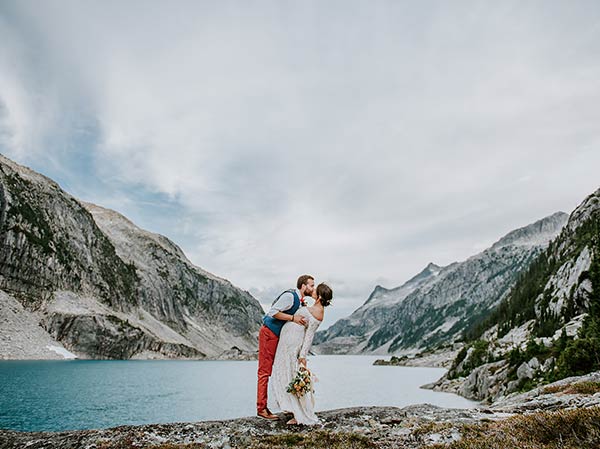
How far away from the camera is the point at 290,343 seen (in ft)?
43.8

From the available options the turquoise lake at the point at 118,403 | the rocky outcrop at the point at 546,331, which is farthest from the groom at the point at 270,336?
the rocky outcrop at the point at 546,331

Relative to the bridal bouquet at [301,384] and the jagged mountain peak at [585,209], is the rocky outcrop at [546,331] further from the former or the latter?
the bridal bouquet at [301,384]

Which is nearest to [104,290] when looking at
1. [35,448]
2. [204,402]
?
[204,402]

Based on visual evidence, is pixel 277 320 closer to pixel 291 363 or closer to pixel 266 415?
pixel 291 363

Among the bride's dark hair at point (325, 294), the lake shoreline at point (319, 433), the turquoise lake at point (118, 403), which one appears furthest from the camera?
the turquoise lake at point (118, 403)

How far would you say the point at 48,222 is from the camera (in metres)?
184

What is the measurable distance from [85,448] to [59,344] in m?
163

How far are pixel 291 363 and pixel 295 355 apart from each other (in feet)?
0.95

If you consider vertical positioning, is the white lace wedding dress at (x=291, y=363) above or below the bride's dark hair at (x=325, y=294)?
below

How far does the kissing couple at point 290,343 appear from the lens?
43.2ft

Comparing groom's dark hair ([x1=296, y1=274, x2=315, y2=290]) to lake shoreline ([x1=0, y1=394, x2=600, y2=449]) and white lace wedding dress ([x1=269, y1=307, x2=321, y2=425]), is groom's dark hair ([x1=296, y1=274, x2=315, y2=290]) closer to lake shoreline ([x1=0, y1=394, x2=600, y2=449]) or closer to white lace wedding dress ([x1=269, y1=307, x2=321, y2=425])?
white lace wedding dress ([x1=269, y1=307, x2=321, y2=425])

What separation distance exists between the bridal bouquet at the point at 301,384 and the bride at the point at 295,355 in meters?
0.18

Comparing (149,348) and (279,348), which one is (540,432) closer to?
(279,348)

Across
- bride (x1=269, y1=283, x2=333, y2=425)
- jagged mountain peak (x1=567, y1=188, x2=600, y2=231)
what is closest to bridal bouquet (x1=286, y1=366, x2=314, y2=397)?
bride (x1=269, y1=283, x2=333, y2=425)
